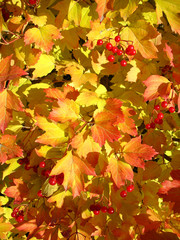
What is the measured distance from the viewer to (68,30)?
1.54 m

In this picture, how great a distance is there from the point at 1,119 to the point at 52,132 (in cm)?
33

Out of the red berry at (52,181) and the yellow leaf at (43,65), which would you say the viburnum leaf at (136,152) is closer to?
the red berry at (52,181)

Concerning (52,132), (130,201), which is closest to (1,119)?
(52,132)

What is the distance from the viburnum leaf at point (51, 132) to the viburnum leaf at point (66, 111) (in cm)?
14

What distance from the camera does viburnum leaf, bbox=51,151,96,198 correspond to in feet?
4.29

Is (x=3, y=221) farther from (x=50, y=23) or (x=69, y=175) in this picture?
(x=50, y=23)

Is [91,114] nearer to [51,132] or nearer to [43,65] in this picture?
[51,132]

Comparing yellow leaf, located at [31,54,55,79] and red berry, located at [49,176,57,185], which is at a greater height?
yellow leaf, located at [31,54,55,79]

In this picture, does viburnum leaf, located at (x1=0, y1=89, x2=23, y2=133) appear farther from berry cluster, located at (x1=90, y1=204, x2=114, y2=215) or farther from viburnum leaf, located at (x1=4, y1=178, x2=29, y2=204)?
berry cluster, located at (x1=90, y1=204, x2=114, y2=215)

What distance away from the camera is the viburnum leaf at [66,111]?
49.6 inches

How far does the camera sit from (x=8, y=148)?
4.98ft

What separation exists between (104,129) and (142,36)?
0.71 m

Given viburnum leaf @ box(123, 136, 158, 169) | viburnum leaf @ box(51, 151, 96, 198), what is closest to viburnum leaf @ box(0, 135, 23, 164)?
viburnum leaf @ box(51, 151, 96, 198)

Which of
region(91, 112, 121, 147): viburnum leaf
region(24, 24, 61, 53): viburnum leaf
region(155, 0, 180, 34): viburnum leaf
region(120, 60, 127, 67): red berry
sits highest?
region(155, 0, 180, 34): viburnum leaf
